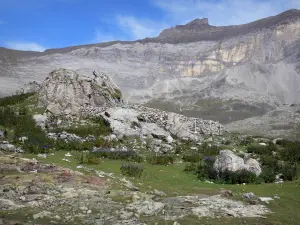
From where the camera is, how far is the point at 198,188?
49.0 ft

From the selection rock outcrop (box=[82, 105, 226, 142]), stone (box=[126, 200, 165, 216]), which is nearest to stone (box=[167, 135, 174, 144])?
rock outcrop (box=[82, 105, 226, 142])

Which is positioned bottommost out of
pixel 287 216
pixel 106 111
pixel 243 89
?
pixel 287 216

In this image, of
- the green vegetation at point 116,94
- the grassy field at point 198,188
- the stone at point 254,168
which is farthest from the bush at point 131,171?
the green vegetation at point 116,94

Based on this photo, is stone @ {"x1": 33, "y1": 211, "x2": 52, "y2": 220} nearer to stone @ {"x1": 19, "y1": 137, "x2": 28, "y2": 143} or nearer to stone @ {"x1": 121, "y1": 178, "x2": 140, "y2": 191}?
stone @ {"x1": 121, "y1": 178, "x2": 140, "y2": 191}

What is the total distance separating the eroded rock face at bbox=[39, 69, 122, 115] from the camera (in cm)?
3341

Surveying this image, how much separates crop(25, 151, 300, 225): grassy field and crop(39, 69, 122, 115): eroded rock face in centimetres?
1246

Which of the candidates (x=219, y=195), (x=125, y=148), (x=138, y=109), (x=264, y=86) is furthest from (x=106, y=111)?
(x=264, y=86)

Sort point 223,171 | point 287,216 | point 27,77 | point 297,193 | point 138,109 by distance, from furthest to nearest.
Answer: point 27,77 < point 138,109 < point 223,171 < point 297,193 < point 287,216

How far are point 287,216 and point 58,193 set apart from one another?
7.16m

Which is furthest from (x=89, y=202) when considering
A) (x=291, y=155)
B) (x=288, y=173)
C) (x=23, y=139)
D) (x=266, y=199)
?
(x=291, y=155)

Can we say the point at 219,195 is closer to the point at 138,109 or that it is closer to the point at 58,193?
the point at 58,193

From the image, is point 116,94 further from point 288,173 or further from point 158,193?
point 158,193

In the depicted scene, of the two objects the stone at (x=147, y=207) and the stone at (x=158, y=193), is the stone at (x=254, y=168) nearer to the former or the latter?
the stone at (x=158, y=193)

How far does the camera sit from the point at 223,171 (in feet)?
57.7
